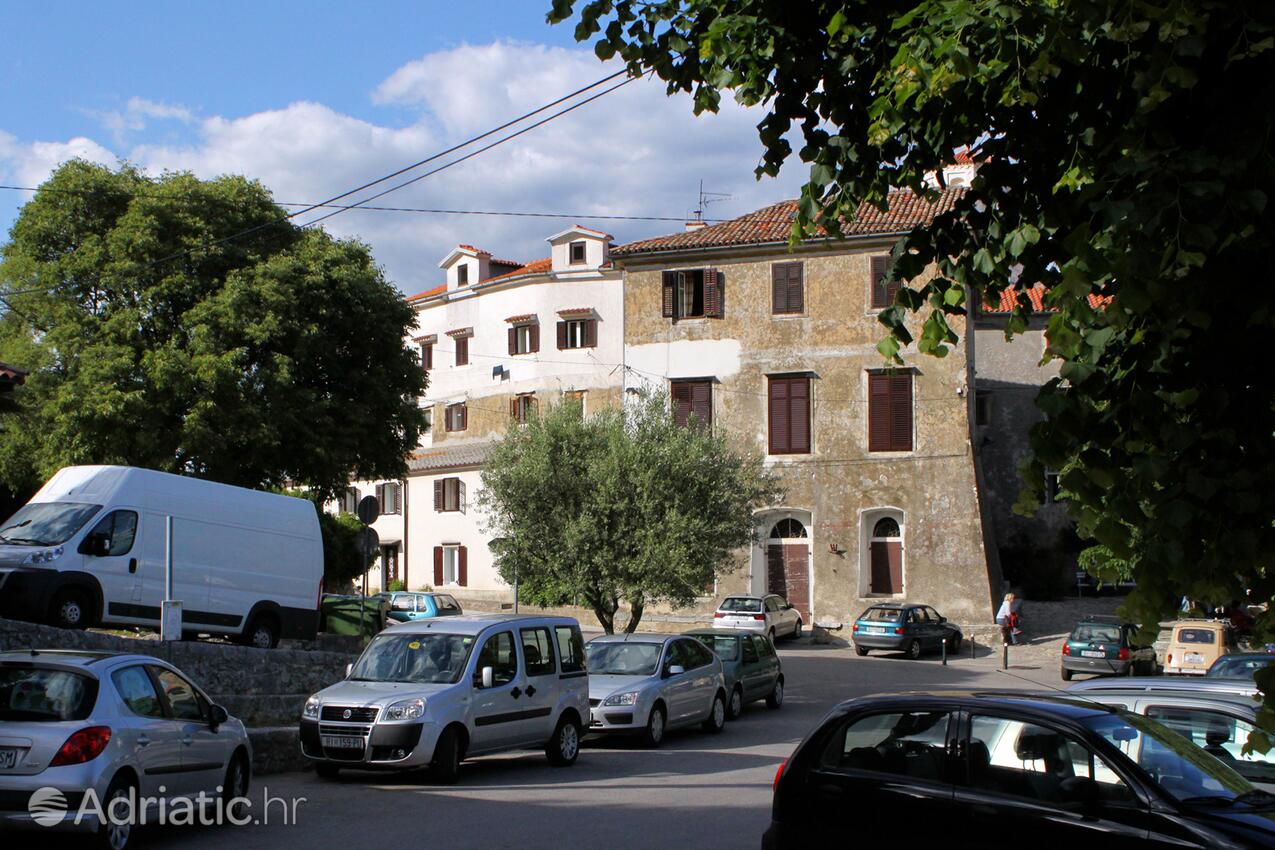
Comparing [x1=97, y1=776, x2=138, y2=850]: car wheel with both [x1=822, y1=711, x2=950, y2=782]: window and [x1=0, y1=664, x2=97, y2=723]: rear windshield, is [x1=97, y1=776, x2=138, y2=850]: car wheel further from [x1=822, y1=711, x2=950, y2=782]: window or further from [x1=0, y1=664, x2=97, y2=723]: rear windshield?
[x1=822, y1=711, x2=950, y2=782]: window

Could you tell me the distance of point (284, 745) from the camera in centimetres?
1498

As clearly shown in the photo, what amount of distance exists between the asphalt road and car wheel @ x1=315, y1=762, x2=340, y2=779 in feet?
0.42

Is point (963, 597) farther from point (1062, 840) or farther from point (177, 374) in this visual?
point (1062, 840)

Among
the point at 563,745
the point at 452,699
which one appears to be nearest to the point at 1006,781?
the point at 452,699

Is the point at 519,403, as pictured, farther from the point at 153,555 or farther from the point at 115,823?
the point at 115,823

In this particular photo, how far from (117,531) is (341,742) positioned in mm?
7753

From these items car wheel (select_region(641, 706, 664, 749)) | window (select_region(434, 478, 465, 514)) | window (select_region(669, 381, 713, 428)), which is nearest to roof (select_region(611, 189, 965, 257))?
window (select_region(669, 381, 713, 428))

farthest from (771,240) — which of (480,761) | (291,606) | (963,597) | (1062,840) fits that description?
(1062,840)

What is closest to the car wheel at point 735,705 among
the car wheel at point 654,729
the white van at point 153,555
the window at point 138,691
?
the car wheel at point 654,729

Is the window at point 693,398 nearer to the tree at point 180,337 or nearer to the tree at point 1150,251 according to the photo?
the tree at point 180,337

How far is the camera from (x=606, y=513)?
26.8 metres

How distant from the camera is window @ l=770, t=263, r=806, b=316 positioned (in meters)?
42.9

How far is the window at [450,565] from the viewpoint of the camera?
52531 mm

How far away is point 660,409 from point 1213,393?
2506 centimetres
